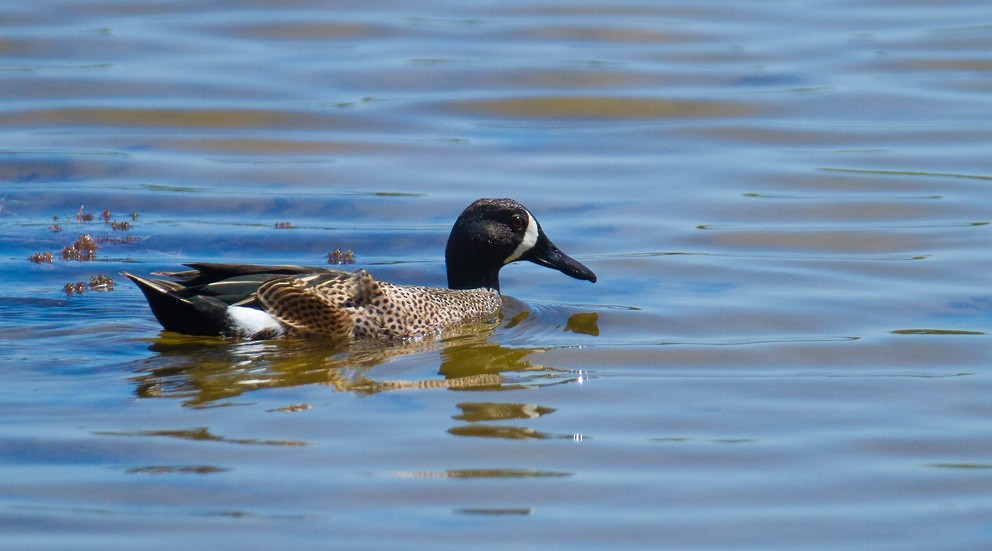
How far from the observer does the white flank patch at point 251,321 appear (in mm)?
7871

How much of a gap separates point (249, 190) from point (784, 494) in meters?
6.71

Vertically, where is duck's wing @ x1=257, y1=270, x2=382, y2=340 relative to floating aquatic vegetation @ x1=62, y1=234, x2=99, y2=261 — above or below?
below

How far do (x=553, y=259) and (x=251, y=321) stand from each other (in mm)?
2127

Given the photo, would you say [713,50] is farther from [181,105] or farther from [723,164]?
[181,105]

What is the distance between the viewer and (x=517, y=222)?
914 centimetres

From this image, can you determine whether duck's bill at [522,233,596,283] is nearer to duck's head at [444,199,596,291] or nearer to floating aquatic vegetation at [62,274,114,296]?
duck's head at [444,199,596,291]

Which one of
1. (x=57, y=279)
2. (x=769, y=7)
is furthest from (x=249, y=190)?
(x=769, y=7)

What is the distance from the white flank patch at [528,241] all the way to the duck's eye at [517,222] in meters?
0.04

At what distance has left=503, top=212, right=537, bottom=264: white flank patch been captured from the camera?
9.19m

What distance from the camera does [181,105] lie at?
1399 centimetres

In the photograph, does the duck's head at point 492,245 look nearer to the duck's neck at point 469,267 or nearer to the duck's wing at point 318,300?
the duck's neck at point 469,267

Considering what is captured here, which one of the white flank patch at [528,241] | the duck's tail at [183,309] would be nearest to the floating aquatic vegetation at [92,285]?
the duck's tail at [183,309]

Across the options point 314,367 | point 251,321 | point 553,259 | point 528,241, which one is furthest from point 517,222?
point 314,367

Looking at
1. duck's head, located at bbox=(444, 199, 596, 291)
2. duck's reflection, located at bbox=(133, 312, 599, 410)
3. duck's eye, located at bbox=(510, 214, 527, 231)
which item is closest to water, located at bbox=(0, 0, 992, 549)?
Answer: duck's reflection, located at bbox=(133, 312, 599, 410)
